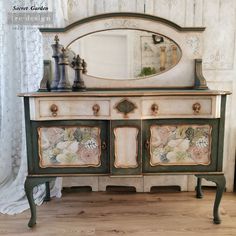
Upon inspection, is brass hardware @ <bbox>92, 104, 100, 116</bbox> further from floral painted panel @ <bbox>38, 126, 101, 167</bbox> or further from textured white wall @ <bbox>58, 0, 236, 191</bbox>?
textured white wall @ <bbox>58, 0, 236, 191</bbox>

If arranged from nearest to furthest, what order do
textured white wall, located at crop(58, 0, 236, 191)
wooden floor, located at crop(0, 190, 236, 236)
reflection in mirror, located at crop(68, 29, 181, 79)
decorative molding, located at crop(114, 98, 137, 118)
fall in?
decorative molding, located at crop(114, 98, 137, 118) < wooden floor, located at crop(0, 190, 236, 236) < reflection in mirror, located at crop(68, 29, 181, 79) < textured white wall, located at crop(58, 0, 236, 191)

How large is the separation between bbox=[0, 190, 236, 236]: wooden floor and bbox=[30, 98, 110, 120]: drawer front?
72cm

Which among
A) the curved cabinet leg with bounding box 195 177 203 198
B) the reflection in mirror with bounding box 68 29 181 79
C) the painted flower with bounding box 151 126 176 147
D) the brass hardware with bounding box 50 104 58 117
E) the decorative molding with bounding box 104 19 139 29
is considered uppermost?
the decorative molding with bounding box 104 19 139 29

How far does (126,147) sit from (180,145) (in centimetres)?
33

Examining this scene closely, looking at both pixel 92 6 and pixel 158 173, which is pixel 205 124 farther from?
pixel 92 6

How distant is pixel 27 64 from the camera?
185 cm

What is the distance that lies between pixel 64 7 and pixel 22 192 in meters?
1.43

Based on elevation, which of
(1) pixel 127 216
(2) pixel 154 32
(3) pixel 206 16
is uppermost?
(3) pixel 206 16

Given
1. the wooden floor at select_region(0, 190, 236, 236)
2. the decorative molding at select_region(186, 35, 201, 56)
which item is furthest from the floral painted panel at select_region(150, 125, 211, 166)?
the decorative molding at select_region(186, 35, 201, 56)

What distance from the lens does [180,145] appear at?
1.48 metres

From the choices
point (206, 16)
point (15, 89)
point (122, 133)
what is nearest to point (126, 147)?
point (122, 133)

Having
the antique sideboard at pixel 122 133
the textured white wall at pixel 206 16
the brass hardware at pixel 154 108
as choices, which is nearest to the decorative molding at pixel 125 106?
the antique sideboard at pixel 122 133

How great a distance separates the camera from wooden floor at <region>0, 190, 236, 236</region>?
1.53 meters

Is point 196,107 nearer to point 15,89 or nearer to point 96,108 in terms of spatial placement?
point 96,108
